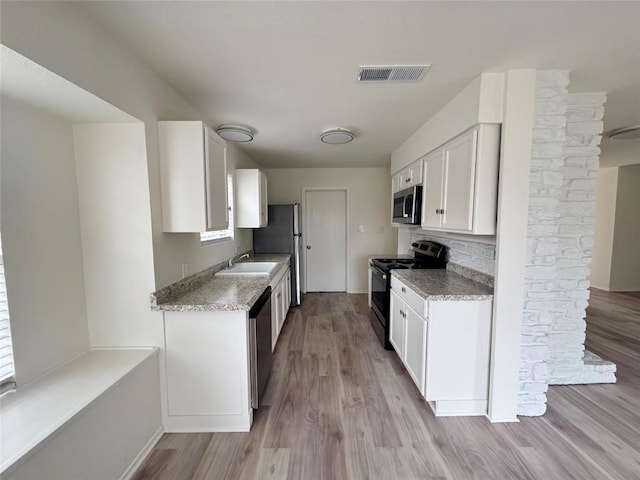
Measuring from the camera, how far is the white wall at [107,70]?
100cm

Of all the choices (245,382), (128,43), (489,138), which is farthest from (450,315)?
(128,43)

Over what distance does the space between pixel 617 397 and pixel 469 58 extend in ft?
9.23

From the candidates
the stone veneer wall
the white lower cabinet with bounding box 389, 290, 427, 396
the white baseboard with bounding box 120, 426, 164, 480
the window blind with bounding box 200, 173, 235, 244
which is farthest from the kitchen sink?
the stone veneer wall

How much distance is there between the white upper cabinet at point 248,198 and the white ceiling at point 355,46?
1.06 metres

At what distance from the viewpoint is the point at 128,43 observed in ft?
4.65

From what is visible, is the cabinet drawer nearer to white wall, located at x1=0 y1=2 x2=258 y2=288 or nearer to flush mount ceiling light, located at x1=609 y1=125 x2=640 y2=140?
white wall, located at x1=0 y1=2 x2=258 y2=288

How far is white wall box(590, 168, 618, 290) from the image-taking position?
4.95 m

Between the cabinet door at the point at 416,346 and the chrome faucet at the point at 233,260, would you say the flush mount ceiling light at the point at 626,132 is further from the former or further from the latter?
the chrome faucet at the point at 233,260

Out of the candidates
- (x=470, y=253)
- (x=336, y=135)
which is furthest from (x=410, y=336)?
(x=336, y=135)

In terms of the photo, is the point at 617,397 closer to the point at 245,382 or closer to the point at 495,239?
the point at 495,239

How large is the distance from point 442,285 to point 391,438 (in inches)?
45.4

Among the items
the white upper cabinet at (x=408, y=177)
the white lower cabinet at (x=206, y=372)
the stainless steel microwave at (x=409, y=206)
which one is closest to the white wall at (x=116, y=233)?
the white lower cabinet at (x=206, y=372)

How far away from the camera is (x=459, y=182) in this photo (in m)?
2.02

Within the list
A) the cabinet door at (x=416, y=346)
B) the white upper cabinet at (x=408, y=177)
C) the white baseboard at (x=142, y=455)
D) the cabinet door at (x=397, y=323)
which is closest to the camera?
the white baseboard at (x=142, y=455)
